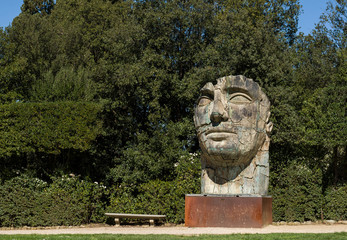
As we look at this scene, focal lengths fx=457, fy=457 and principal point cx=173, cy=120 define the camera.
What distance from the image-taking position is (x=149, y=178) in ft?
59.4

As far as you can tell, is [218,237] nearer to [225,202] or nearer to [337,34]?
[225,202]

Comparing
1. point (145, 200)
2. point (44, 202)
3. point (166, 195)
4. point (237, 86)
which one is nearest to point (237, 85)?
point (237, 86)

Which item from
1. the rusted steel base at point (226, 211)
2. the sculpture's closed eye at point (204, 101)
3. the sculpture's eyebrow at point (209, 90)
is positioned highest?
the sculpture's eyebrow at point (209, 90)

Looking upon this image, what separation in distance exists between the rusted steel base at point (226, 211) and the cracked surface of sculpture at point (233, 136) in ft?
1.49

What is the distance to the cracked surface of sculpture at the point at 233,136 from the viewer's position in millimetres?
12078

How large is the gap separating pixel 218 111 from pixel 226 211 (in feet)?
8.70

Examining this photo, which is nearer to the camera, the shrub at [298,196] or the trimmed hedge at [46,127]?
the shrub at [298,196]

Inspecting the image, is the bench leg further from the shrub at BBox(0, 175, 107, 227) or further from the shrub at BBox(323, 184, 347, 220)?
the shrub at BBox(323, 184, 347, 220)

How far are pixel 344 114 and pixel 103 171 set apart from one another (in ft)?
32.2

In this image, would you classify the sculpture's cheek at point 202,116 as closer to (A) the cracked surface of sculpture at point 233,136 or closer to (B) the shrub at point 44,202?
(A) the cracked surface of sculpture at point 233,136

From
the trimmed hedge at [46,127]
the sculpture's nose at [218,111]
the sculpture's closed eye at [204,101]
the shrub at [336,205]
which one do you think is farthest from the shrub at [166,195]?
the sculpture's nose at [218,111]

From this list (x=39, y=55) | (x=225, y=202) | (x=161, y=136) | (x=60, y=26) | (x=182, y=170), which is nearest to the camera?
(x=225, y=202)

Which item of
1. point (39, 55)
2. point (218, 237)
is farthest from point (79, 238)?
point (39, 55)

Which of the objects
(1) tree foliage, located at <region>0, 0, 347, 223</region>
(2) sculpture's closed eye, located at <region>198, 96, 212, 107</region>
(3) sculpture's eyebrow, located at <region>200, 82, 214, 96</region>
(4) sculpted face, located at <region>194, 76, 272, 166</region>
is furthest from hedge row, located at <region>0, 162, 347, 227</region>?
(3) sculpture's eyebrow, located at <region>200, 82, 214, 96</region>
